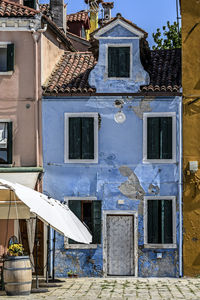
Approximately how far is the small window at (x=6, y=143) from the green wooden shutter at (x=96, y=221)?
3.23 meters

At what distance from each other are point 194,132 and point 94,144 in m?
3.37

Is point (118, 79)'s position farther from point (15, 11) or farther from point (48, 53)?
point (15, 11)

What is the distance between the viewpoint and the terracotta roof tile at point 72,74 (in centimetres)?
2597

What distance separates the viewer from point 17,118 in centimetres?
2592

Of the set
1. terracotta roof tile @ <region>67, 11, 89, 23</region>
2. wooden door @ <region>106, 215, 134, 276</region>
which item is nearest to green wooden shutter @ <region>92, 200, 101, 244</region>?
wooden door @ <region>106, 215, 134, 276</region>

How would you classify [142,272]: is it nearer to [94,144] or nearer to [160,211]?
[160,211]

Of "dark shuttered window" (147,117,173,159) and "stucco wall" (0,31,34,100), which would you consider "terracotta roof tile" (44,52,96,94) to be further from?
"dark shuttered window" (147,117,173,159)

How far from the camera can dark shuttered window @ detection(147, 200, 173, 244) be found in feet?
83.5

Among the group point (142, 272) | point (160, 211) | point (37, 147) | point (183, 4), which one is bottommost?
point (142, 272)

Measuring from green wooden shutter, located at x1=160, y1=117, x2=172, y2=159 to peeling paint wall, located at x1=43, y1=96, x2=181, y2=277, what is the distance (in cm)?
33

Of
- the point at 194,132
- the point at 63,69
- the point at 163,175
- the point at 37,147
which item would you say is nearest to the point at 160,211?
the point at 163,175

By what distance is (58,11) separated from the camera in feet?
102

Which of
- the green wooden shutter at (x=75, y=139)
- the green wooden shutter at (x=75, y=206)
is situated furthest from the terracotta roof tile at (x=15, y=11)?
the green wooden shutter at (x=75, y=206)

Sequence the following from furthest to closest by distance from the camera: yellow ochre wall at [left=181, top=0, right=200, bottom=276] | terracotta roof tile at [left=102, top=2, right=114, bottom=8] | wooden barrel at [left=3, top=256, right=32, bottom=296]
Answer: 1. terracotta roof tile at [left=102, top=2, right=114, bottom=8]
2. yellow ochre wall at [left=181, top=0, right=200, bottom=276]
3. wooden barrel at [left=3, top=256, right=32, bottom=296]
